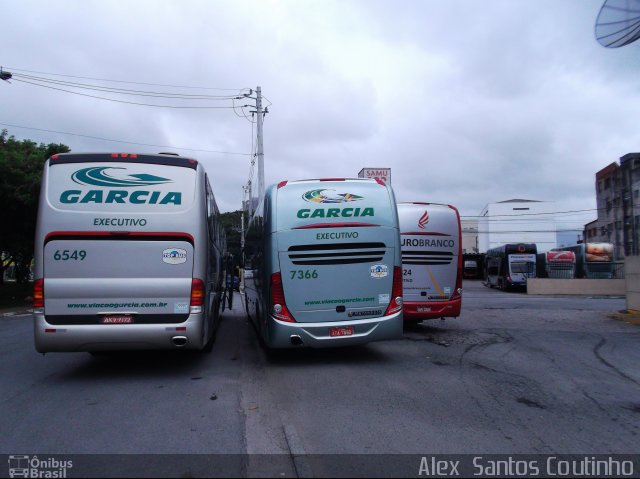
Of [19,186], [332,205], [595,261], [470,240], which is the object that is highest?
[470,240]

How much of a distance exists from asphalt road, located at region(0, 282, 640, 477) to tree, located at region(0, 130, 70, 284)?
41.7 feet

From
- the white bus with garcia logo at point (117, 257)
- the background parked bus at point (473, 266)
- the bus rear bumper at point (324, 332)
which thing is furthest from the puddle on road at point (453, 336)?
the background parked bus at point (473, 266)

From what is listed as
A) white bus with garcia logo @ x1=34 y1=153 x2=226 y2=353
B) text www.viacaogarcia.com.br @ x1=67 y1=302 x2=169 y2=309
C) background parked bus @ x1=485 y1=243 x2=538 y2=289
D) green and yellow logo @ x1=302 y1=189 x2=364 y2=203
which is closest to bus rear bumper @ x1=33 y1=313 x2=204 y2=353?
white bus with garcia logo @ x1=34 y1=153 x2=226 y2=353

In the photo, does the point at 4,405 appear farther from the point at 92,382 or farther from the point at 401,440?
the point at 401,440

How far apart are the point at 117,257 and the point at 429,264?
24.9 feet

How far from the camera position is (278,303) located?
28.1ft

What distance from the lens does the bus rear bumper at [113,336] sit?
7.45 meters

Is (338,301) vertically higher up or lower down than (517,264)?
lower down

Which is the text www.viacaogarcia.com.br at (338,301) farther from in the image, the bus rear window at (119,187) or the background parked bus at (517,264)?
the background parked bus at (517,264)

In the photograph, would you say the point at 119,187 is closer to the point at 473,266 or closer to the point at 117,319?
the point at 117,319

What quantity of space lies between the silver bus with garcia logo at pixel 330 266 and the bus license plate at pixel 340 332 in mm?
17

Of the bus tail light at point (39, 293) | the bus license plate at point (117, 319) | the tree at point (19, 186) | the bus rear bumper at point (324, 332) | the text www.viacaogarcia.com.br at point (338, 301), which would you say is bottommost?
the bus rear bumper at point (324, 332)

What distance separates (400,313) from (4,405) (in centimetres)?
599

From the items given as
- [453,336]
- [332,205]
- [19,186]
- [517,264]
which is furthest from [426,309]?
[517,264]
